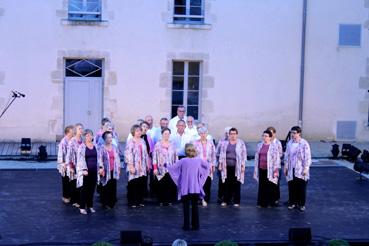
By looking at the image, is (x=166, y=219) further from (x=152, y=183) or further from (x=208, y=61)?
(x=208, y=61)

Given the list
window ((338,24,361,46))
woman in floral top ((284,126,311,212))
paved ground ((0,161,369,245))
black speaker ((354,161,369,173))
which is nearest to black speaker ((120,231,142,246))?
paved ground ((0,161,369,245))

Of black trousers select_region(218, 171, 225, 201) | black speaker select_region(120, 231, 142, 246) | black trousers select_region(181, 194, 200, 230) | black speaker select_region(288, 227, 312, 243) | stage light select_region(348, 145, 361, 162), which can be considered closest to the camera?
black speaker select_region(120, 231, 142, 246)

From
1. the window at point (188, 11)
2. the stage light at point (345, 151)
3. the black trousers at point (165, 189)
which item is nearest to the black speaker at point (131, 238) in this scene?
the black trousers at point (165, 189)

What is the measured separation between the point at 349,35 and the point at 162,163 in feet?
29.9

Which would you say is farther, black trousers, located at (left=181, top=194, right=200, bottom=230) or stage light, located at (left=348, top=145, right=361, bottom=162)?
stage light, located at (left=348, top=145, right=361, bottom=162)

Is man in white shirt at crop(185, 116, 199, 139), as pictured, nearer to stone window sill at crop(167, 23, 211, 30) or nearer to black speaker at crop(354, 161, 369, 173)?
black speaker at crop(354, 161, 369, 173)

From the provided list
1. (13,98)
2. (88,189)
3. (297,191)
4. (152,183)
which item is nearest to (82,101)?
(13,98)

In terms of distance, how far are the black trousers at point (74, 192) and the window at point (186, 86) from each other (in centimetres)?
697

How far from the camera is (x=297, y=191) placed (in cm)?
1215

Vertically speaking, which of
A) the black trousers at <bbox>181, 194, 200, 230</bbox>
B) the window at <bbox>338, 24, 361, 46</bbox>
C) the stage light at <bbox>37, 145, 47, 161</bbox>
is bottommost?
the black trousers at <bbox>181, 194, 200, 230</bbox>

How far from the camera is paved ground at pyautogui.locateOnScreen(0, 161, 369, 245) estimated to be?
10.3 m

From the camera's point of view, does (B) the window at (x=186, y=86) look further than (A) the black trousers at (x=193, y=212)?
Yes

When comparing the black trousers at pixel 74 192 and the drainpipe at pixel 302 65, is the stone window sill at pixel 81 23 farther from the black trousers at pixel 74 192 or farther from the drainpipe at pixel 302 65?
the black trousers at pixel 74 192

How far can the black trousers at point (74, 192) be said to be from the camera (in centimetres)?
1195
